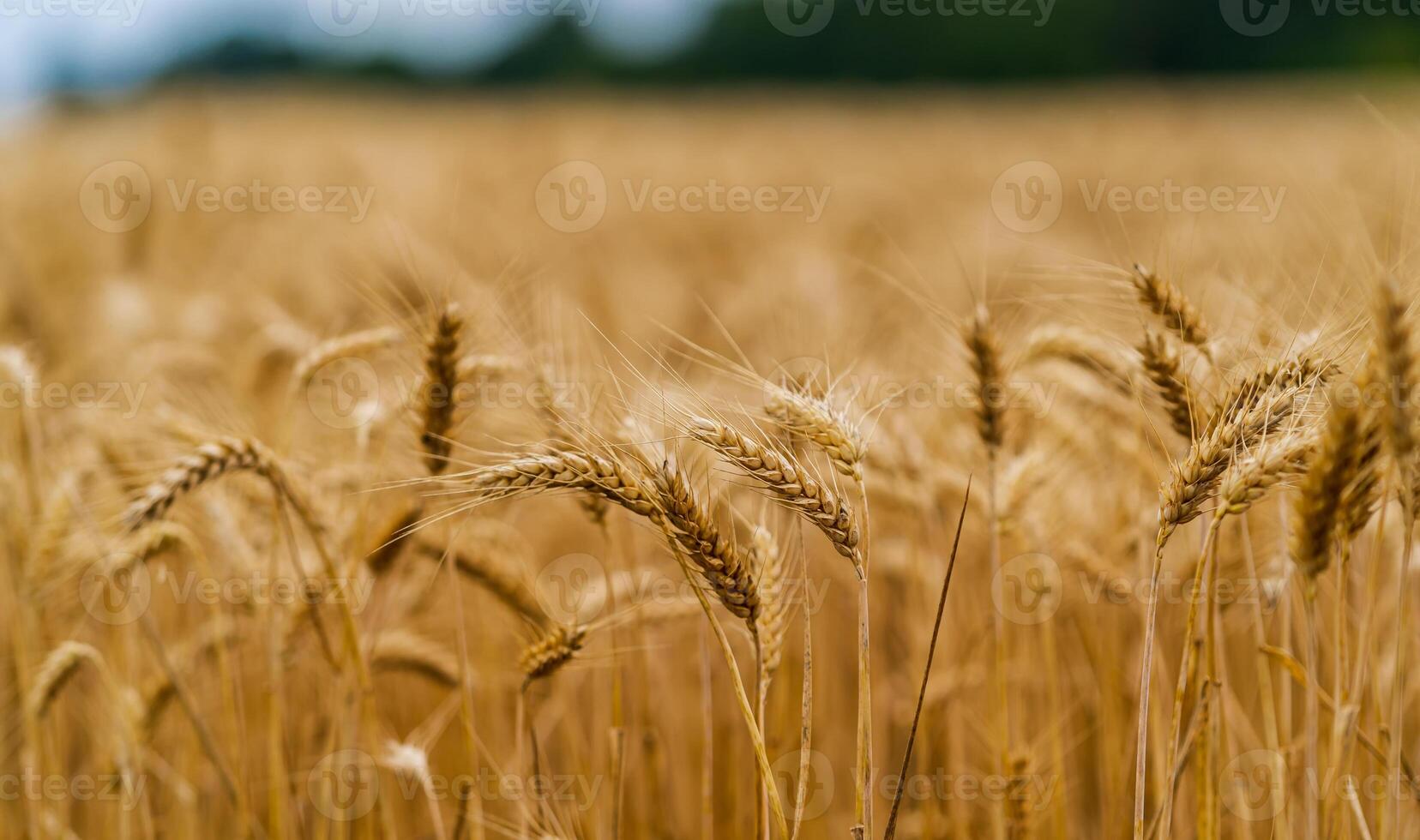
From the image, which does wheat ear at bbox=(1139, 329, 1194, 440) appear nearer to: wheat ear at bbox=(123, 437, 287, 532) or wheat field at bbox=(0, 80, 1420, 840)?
wheat field at bbox=(0, 80, 1420, 840)

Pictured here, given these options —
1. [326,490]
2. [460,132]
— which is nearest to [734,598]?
[326,490]

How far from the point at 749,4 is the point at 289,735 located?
4592 cm

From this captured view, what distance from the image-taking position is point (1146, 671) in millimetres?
1077

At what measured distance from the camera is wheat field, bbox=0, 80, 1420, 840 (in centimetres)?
114

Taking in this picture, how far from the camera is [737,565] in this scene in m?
1.07

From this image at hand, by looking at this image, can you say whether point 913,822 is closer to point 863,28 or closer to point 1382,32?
point 1382,32

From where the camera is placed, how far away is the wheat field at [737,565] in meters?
1.14

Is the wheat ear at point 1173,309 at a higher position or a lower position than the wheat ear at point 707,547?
higher

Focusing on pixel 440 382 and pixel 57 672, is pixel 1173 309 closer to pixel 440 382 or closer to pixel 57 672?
pixel 440 382

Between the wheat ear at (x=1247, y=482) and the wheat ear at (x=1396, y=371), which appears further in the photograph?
the wheat ear at (x=1247, y=482)

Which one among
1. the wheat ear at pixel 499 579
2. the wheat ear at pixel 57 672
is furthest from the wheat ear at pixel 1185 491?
the wheat ear at pixel 57 672

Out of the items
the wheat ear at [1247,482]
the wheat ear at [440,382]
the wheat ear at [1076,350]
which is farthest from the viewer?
the wheat ear at [1076,350]

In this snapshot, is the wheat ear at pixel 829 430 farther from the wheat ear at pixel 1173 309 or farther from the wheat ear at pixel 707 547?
the wheat ear at pixel 1173 309

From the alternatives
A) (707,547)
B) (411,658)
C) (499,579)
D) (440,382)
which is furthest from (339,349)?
(707,547)
